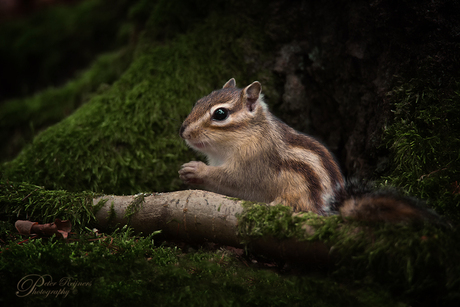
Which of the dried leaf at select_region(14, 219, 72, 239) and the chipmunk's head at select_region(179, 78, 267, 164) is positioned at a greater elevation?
the chipmunk's head at select_region(179, 78, 267, 164)

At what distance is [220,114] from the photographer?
12.5 ft

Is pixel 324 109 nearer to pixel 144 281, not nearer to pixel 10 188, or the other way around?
pixel 144 281

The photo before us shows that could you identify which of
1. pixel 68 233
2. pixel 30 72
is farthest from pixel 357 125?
pixel 30 72

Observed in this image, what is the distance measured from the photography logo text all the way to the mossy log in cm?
99

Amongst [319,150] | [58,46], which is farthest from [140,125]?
[58,46]

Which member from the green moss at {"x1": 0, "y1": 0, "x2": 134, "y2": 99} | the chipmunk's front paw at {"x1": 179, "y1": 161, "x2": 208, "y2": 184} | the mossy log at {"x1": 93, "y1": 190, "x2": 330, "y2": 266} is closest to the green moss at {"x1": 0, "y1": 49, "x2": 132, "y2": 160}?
the green moss at {"x1": 0, "y1": 0, "x2": 134, "y2": 99}

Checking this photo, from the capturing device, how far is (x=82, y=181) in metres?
4.50

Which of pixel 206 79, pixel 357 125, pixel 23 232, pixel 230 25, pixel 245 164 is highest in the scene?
pixel 230 25

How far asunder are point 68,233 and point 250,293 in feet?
6.14

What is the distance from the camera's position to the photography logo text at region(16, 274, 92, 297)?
2.44 m

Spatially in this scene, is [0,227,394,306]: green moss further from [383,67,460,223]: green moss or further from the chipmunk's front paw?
[383,67,460,223]: green moss

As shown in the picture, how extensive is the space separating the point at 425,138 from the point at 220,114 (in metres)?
2.17

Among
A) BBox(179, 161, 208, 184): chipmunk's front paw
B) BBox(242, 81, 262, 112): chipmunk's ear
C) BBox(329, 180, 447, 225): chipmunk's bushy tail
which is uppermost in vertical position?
BBox(242, 81, 262, 112): chipmunk's ear

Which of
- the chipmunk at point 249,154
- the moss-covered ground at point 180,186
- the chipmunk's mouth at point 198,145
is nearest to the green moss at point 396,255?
the moss-covered ground at point 180,186
